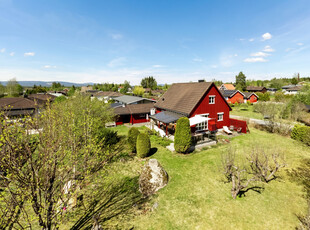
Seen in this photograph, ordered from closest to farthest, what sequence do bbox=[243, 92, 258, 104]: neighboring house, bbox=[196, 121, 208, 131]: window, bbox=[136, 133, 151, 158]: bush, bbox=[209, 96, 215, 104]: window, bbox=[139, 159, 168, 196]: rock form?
bbox=[139, 159, 168, 196]: rock < bbox=[136, 133, 151, 158]: bush < bbox=[196, 121, 208, 131]: window < bbox=[209, 96, 215, 104]: window < bbox=[243, 92, 258, 104]: neighboring house

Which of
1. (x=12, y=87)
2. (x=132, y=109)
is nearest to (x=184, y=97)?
(x=132, y=109)

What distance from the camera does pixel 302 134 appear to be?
18391mm

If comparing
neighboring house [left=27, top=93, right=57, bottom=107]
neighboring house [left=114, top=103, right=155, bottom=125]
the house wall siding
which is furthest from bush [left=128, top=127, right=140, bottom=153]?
neighboring house [left=114, top=103, right=155, bottom=125]

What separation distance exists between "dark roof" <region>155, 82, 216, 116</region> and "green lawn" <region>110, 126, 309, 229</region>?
31.2ft

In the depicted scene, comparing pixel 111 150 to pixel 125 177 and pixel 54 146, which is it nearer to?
pixel 125 177

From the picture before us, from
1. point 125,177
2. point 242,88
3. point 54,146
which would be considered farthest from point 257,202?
point 242,88

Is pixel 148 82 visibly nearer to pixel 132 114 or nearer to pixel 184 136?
pixel 132 114

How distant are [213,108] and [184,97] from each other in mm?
4913

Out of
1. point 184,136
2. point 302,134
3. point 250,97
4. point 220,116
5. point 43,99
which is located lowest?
point 302,134

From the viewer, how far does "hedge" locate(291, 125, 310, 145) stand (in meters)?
17.8

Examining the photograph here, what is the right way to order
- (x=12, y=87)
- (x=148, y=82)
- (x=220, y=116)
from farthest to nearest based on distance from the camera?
1. (x=148, y=82)
2. (x=12, y=87)
3. (x=220, y=116)

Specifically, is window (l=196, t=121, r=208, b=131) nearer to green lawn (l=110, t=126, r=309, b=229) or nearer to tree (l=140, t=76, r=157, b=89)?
green lawn (l=110, t=126, r=309, b=229)

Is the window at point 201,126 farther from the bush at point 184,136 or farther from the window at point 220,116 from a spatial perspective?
the bush at point 184,136

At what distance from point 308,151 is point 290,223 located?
509 inches
